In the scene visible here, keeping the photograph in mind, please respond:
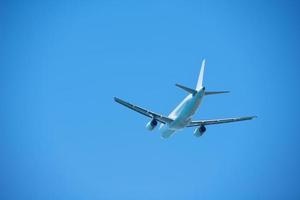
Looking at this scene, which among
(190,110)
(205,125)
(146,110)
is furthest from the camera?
(205,125)

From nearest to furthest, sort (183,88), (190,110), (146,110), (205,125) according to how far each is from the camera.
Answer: (183,88)
(190,110)
(146,110)
(205,125)

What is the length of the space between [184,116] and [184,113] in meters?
0.51

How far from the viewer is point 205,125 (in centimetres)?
5053

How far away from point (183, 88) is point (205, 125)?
41.8 ft

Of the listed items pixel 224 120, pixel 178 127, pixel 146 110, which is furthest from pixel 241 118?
pixel 146 110

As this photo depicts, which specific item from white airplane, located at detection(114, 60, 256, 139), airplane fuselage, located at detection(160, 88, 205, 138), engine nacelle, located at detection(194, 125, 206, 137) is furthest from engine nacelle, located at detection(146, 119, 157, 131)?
engine nacelle, located at detection(194, 125, 206, 137)

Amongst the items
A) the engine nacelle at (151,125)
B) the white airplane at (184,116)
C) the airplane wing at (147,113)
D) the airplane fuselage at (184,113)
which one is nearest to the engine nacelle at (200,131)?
the white airplane at (184,116)

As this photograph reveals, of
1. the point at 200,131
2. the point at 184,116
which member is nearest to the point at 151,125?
the point at 184,116

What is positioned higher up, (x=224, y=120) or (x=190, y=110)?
(x=224, y=120)

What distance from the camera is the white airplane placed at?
4166 centimetres

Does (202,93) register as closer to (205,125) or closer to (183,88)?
(183,88)

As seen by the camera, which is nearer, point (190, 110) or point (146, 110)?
point (190, 110)

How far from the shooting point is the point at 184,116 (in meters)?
44.2

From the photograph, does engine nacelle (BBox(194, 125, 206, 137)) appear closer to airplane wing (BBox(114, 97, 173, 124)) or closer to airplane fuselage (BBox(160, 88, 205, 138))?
airplane fuselage (BBox(160, 88, 205, 138))
